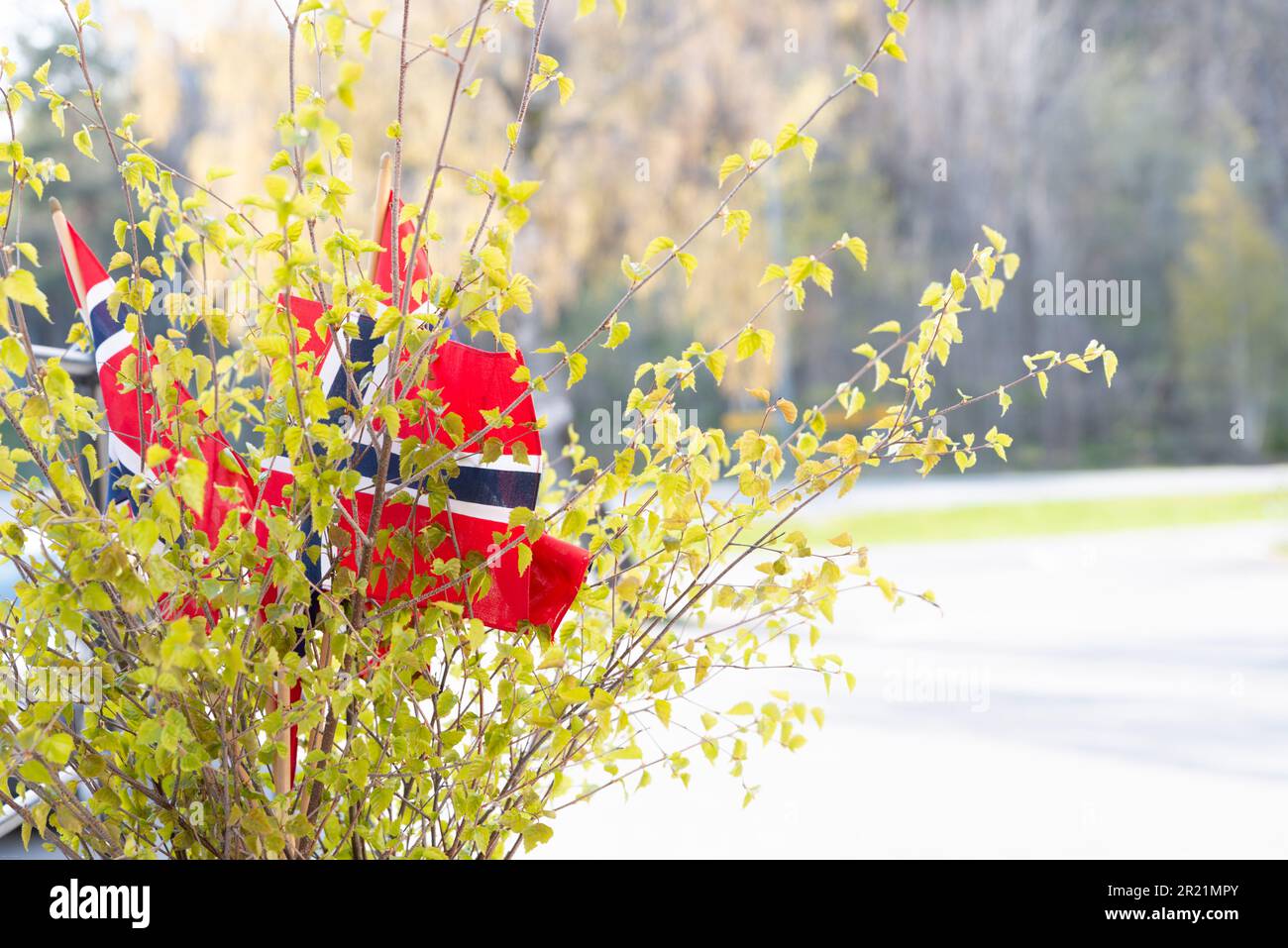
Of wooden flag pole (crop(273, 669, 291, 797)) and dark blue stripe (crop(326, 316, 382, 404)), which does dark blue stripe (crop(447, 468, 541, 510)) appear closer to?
dark blue stripe (crop(326, 316, 382, 404))

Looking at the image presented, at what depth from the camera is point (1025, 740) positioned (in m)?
5.16

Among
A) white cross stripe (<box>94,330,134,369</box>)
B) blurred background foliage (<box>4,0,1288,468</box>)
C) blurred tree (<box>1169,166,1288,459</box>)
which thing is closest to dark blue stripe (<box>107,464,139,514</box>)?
white cross stripe (<box>94,330,134,369</box>)

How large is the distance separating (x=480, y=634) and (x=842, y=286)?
19346 millimetres

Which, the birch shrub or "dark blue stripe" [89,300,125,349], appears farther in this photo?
"dark blue stripe" [89,300,125,349]

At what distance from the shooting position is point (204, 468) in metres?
0.99

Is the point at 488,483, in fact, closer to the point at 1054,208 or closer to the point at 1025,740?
the point at 1025,740

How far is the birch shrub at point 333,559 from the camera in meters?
1.07

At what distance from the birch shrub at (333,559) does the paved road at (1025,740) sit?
8.49ft
